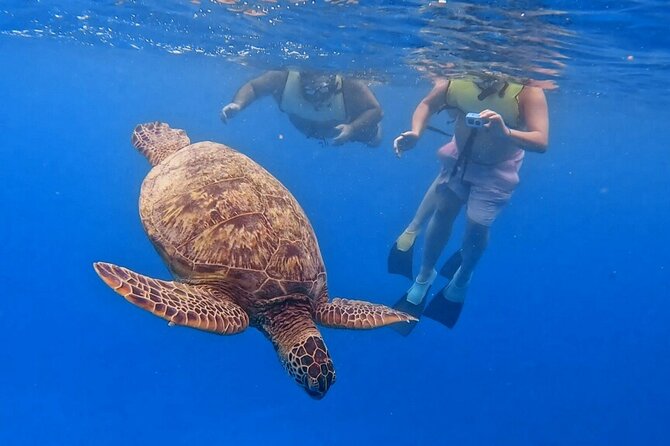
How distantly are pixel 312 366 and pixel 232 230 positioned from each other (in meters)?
1.51

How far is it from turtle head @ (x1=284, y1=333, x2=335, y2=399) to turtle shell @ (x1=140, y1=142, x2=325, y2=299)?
0.64 meters

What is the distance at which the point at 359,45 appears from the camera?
12.7m

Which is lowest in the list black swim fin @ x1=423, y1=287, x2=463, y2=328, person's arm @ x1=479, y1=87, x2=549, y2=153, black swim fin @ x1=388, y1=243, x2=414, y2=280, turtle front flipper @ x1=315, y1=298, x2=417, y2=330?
black swim fin @ x1=423, y1=287, x2=463, y2=328

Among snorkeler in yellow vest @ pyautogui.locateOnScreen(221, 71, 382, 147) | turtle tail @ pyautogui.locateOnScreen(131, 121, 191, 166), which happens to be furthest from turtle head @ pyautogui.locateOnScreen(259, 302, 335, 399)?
snorkeler in yellow vest @ pyautogui.locateOnScreen(221, 71, 382, 147)

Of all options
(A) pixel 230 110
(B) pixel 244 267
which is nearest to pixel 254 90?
(A) pixel 230 110

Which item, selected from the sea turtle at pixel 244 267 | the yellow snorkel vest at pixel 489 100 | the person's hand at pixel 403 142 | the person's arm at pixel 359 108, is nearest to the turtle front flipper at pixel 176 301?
the sea turtle at pixel 244 267

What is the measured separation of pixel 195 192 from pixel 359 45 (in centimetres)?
904

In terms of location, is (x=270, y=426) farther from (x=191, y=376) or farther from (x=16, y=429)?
(x=16, y=429)

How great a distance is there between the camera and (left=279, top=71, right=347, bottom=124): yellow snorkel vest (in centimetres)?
1052

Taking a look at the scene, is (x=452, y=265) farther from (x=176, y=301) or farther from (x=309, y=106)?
(x=176, y=301)

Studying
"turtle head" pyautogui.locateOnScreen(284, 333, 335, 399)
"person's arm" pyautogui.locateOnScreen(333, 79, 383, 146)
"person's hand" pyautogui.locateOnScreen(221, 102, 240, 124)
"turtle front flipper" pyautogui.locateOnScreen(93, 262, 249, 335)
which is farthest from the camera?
"person's arm" pyautogui.locateOnScreen(333, 79, 383, 146)

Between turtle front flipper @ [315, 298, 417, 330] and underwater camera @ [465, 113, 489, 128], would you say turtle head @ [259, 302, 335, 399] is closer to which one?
turtle front flipper @ [315, 298, 417, 330]

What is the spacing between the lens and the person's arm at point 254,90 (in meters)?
9.95

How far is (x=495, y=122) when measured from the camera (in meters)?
6.37
